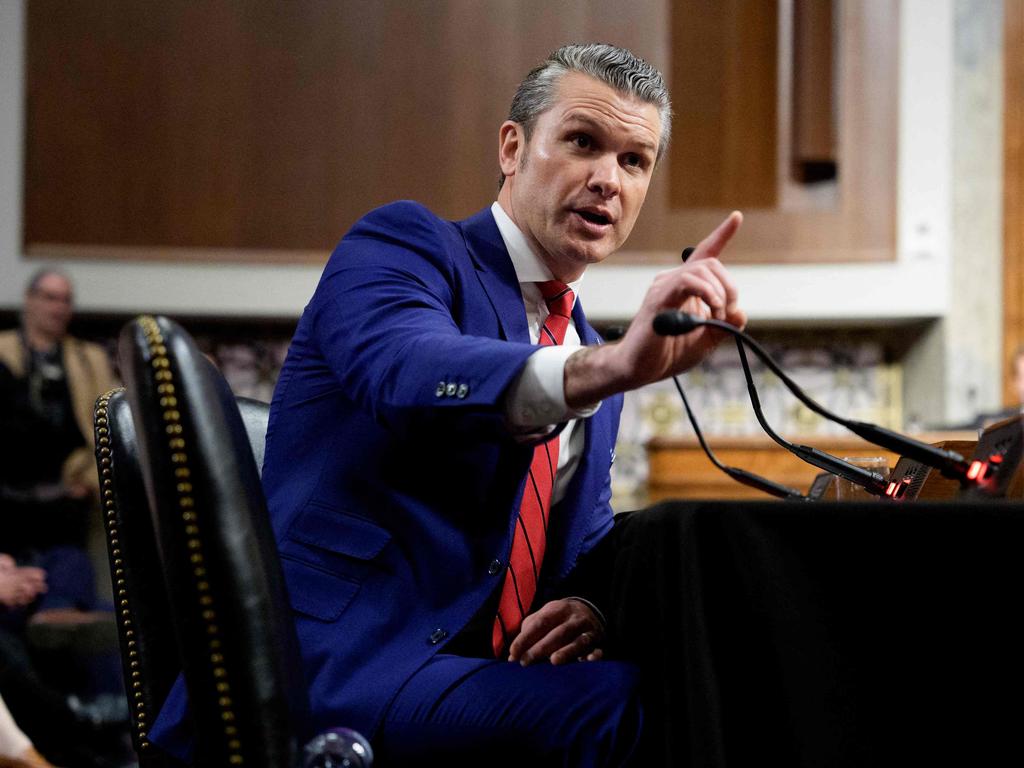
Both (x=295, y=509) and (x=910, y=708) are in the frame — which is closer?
(x=910, y=708)

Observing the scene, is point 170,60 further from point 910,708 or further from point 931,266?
point 910,708

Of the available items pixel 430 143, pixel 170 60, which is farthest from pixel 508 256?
pixel 170 60

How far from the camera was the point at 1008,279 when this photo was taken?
4.88 metres

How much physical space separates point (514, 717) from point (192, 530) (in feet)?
1.06

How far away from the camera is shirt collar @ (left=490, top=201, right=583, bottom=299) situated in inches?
61.1

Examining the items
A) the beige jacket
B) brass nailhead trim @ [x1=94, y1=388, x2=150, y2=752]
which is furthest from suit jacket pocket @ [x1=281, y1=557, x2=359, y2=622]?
the beige jacket

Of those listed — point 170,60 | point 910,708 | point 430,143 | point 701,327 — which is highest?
point 170,60

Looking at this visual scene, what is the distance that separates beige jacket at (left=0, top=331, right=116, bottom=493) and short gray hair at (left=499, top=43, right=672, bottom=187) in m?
3.21

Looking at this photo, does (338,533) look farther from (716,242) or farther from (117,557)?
(716,242)

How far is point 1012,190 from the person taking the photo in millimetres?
4895

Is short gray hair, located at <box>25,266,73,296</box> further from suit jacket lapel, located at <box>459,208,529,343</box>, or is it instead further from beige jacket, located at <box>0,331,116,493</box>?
suit jacket lapel, located at <box>459,208,529,343</box>

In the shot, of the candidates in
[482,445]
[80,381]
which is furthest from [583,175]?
[80,381]

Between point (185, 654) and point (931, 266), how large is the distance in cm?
429

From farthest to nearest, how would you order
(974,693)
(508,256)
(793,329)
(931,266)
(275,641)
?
(793,329), (931,266), (508,256), (275,641), (974,693)
